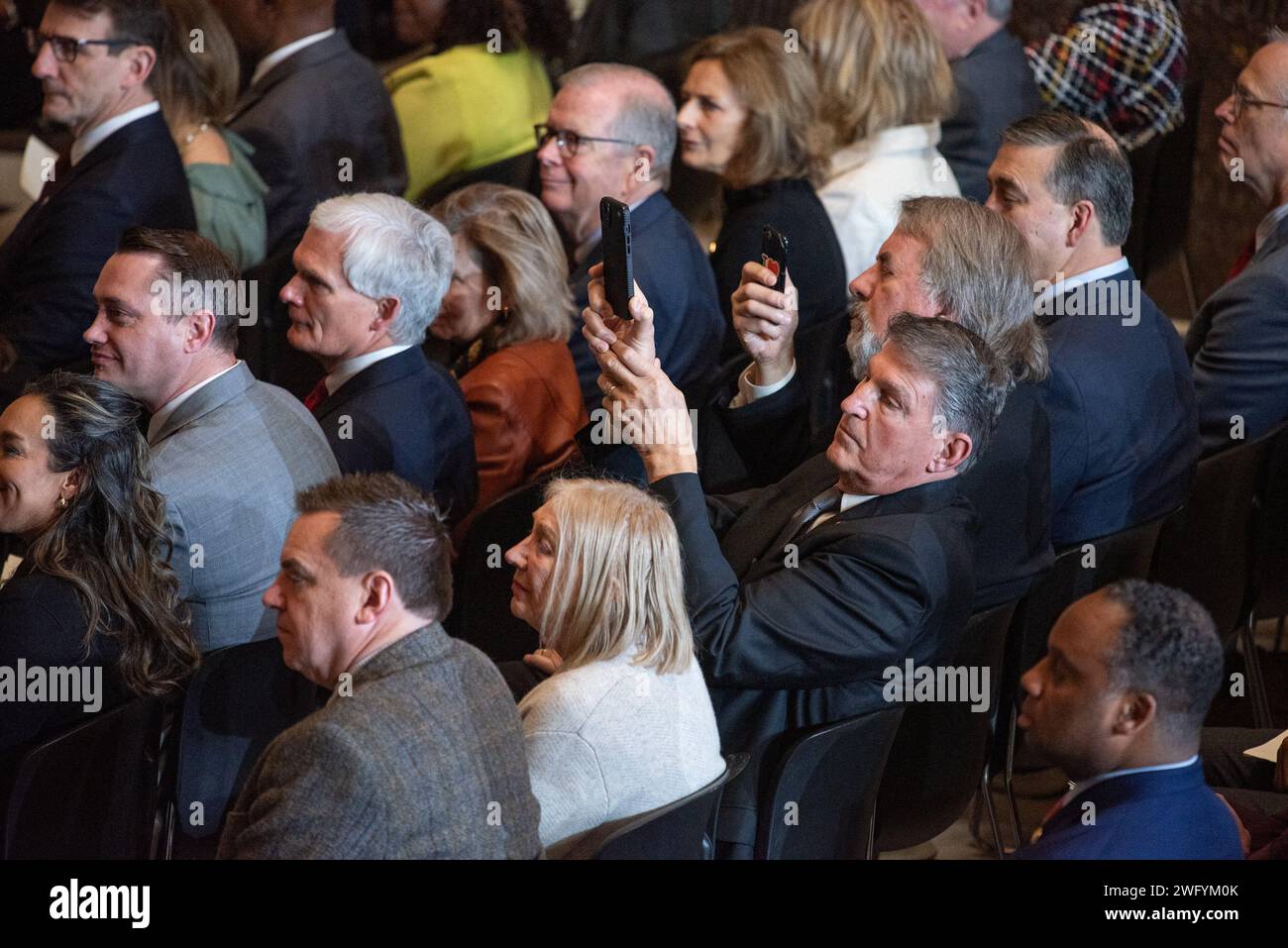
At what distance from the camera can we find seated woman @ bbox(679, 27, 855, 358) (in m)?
4.57

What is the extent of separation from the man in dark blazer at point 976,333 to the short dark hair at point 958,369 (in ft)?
0.57

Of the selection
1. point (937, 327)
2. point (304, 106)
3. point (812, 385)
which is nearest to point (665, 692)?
point (937, 327)

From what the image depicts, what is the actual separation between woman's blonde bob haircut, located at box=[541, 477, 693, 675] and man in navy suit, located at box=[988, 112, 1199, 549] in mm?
1191

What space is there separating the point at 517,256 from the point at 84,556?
5.13 feet

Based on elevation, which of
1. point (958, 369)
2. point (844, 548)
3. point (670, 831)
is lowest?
point (670, 831)

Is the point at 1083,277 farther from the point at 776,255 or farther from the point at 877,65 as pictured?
the point at 877,65

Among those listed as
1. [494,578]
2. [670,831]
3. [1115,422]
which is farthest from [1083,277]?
[670,831]

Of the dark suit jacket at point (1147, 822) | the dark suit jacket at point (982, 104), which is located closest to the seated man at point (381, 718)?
the dark suit jacket at point (1147, 822)

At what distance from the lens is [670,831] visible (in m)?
2.35

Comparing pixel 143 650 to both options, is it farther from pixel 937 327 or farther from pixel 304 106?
pixel 304 106

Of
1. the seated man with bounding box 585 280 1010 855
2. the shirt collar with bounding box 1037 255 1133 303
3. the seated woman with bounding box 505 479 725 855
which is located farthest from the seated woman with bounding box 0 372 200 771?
the shirt collar with bounding box 1037 255 1133 303

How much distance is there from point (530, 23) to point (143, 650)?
3.03 meters

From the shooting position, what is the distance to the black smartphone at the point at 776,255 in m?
3.33

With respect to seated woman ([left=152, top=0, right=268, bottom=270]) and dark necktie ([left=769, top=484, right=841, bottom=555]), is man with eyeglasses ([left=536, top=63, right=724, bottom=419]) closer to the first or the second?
seated woman ([left=152, top=0, right=268, bottom=270])
